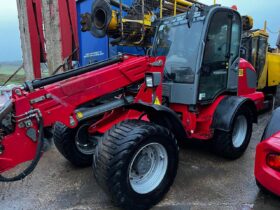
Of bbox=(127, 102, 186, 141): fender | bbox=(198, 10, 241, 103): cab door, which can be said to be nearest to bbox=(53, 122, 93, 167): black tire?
bbox=(127, 102, 186, 141): fender

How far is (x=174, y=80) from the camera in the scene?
369cm

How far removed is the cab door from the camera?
11.7 ft

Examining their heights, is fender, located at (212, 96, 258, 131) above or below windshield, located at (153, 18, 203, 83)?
below

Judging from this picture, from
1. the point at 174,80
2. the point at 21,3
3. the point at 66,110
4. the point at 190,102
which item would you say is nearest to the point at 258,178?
the point at 190,102

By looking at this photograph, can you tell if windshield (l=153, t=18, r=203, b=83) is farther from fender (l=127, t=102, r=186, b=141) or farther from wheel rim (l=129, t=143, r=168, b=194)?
wheel rim (l=129, t=143, r=168, b=194)

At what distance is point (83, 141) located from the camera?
3.79 metres

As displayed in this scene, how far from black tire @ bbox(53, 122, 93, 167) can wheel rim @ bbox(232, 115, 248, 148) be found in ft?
7.53

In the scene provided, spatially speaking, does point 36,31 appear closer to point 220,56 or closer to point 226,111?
point 220,56

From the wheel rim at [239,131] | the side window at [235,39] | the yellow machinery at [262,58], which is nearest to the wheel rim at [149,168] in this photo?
the wheel rim at [239,131]

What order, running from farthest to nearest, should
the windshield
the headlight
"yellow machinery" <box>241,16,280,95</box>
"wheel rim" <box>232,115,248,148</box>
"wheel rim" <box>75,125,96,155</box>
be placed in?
1. "yellow machinery" <box>241,16,280,95</box>
2. "wheel rim" <box>232,115,248,148</box>
3. "wheel rim" <box>75,125,96,155</box>
4. the windshield
5. the headlight

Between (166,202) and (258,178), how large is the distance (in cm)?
99

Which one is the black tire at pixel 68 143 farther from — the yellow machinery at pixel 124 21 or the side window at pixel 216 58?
the side window at pixel 216 58

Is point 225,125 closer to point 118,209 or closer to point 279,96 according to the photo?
point 118,209

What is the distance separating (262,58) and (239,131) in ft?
11.4
